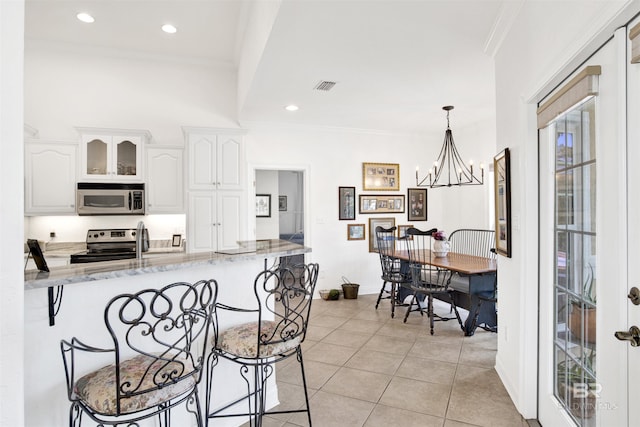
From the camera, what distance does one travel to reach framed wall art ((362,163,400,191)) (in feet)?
19.2

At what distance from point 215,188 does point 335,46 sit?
2.39 metres

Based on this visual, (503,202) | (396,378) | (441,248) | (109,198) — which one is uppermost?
(109,198)

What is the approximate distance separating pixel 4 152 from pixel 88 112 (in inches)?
174

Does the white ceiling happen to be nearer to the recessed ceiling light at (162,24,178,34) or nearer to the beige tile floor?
the recessed ceiling light at (162,24,178,34)

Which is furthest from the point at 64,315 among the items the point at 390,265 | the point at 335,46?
the point at 390,265

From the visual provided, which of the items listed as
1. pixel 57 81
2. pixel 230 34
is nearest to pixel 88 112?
pixel 57 81

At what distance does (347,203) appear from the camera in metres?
5.75

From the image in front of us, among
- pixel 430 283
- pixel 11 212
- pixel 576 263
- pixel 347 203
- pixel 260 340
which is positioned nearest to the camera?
pixel 11 212

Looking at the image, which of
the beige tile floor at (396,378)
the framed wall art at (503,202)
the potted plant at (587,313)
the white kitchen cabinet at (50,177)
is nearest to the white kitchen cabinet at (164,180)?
the white kitchen cabinet at (50,177)

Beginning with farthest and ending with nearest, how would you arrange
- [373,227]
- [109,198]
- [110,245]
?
1. [373,227]
2. [110,245]
3. [109,198]

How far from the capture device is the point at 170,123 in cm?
479

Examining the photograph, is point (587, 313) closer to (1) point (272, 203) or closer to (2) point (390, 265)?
(2) point (390, 265)

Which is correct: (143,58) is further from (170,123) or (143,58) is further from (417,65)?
(417,65)

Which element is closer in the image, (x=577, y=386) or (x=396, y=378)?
(x=577, y=386)
